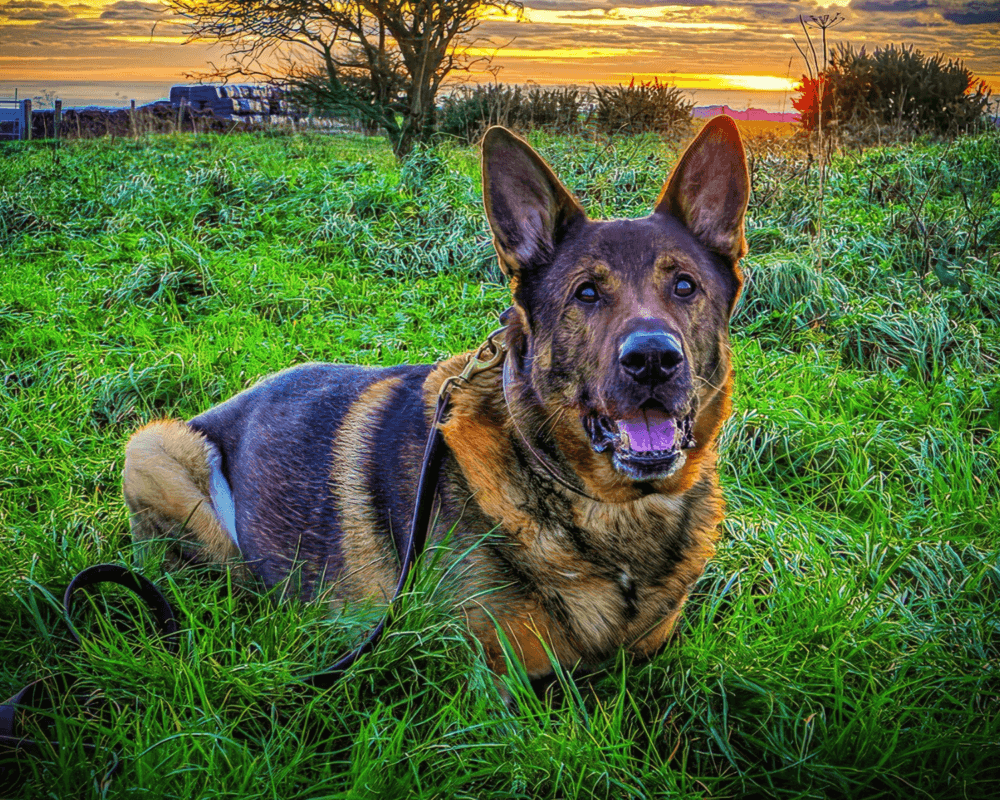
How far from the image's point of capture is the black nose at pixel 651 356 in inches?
70.9

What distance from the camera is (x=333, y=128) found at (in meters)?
11.1

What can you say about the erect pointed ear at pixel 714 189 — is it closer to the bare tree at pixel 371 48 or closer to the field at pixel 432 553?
the field at pixel 432 553

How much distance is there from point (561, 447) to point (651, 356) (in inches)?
15.7

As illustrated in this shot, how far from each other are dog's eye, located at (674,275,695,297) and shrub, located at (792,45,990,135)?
921cm

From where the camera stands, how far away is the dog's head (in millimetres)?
1890

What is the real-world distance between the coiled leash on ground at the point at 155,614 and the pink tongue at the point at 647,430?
1.61 feet

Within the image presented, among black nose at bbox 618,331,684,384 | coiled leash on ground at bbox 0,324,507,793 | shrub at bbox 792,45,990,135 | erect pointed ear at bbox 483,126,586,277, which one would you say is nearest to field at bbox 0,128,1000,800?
coiled leash on ground at bbox 0,324,507,793

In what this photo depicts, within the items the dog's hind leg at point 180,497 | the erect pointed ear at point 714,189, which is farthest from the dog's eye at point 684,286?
the dog's hind leg at point 180,497

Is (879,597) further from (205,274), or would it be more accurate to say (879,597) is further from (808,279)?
(205,274)

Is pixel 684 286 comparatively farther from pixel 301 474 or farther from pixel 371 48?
pixel 371 48

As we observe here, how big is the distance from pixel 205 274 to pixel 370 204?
194 cm

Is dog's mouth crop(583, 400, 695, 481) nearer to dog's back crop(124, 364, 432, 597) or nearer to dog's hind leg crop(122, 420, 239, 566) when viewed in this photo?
dog's back crop(124, 364, 432, 597)

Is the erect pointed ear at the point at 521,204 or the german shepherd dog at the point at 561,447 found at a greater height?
the erect pointed ear at the point at 521,204

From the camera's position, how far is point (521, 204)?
7.04 ft
